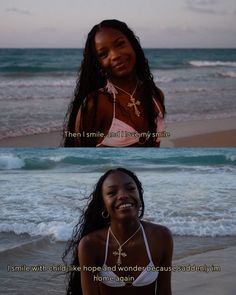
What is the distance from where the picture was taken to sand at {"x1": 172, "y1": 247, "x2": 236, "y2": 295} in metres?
1.85

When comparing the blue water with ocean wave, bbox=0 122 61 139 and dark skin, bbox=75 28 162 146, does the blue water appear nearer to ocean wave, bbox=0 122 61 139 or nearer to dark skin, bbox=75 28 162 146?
ocean wave, bbox=0 122 61 139

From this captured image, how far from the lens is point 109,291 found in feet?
5.66

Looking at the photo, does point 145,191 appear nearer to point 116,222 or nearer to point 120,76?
point 116,222

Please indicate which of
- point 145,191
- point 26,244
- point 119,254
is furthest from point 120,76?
point 26,244

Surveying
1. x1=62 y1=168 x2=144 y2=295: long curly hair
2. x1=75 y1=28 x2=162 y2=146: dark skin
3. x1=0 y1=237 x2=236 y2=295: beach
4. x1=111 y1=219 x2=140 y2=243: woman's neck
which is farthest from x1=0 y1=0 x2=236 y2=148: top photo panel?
x1=0 y1=237 x2=236 y2=295: beach

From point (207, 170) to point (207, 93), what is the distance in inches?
10.3

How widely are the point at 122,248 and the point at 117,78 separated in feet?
1.69

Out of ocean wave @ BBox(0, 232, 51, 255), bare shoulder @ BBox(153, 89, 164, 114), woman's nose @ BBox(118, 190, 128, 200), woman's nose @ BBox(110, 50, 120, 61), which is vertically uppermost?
woman's nose @ BBox(110, 50, 120, 61)

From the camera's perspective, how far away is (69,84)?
179cm

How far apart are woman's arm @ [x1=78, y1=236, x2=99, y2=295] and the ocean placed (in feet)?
1.23

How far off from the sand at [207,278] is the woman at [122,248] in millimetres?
132

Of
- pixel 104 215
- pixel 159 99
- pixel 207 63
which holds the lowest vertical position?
pixel 104 215

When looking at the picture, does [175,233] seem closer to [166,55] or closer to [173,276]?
[173,276]

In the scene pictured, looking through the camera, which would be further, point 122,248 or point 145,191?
point 145,191
